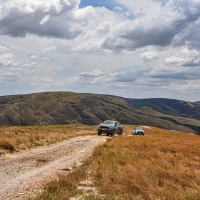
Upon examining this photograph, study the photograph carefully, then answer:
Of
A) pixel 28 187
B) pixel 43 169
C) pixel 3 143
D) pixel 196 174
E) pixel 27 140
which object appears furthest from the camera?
pixel 27 140

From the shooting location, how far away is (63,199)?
27.2 feet

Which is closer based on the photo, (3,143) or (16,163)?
(16,163)

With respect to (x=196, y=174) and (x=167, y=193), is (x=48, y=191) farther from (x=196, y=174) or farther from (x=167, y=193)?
(x=196, y=174)

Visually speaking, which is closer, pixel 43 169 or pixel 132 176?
pixel 132 176

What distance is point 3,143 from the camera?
19375 millimetres

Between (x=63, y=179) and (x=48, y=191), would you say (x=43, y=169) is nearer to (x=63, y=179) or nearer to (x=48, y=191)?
(x=63, y=179)

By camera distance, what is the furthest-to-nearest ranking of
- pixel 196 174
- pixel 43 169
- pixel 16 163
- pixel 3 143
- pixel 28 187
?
1. pixel 3 143
2. pixel 16 163
3. pixel 43 169
4. pixel 196 174
5. pixel 28 187

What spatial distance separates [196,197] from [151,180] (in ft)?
8.19

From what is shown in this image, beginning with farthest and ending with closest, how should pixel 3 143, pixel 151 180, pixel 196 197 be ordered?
pixel 3 143, pixel 151 180, pixel 196 197

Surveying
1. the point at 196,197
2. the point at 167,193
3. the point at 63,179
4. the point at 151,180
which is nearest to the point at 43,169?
the point at 63,179

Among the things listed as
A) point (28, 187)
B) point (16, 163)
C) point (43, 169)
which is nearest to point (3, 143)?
point (16, 163)

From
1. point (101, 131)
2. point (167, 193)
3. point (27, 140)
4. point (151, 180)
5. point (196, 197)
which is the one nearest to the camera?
point (196, 197)

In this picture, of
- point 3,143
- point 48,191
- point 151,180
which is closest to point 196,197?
point 151,180

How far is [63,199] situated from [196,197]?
11.7 ft
